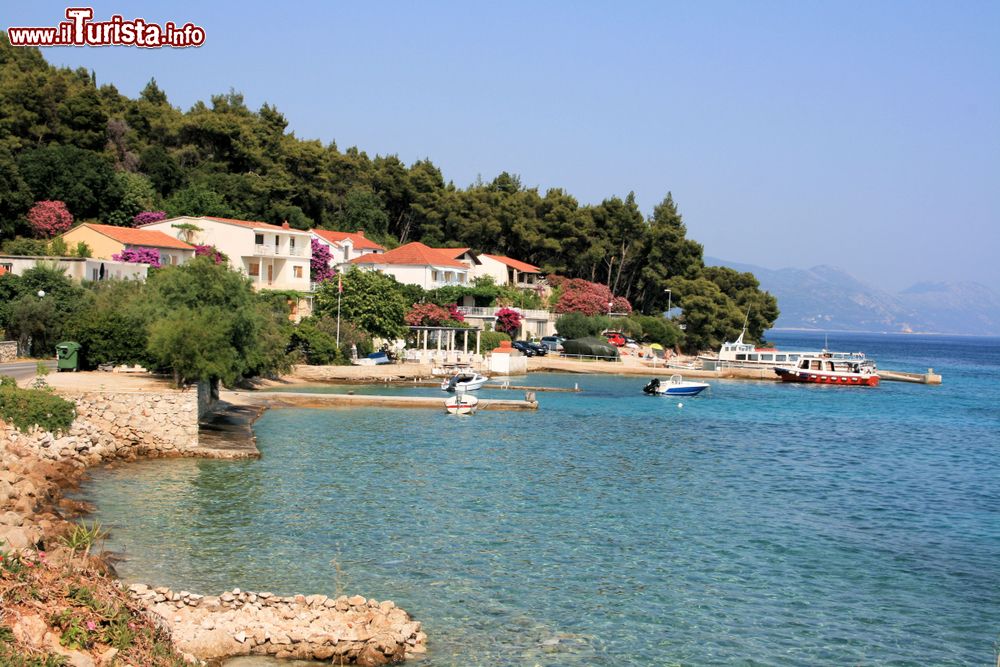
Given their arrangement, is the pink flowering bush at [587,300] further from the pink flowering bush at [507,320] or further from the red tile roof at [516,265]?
the pink flowering bush at [507,320]

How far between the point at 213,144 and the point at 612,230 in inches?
1762

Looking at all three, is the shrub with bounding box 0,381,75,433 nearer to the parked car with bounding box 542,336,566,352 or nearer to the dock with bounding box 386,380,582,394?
the dock with bounding box 386,380,582,394

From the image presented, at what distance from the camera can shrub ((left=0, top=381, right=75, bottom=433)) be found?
2575 centimetres

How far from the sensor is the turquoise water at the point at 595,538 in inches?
639

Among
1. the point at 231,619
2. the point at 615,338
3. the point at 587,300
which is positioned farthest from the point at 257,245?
the point at 231,619

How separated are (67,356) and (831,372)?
65285 mm

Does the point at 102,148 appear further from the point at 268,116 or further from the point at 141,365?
the point at 141,365

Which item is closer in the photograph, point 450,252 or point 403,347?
point 403,347

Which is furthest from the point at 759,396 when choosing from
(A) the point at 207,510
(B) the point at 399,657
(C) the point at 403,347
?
(B) the point at 399,657

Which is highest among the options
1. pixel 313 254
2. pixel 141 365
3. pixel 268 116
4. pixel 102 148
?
pixel 268 116

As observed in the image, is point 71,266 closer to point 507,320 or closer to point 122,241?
point 122,241

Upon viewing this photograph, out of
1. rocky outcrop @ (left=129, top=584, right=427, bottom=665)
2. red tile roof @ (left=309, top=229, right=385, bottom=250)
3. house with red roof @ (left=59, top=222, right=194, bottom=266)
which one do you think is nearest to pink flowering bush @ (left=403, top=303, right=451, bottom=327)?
house with red roof @ (left=59, top=222, right=194, bottom=266)

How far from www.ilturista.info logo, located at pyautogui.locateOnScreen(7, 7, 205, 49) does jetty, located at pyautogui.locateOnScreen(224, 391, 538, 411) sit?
16248mm

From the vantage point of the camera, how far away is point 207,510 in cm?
2300
